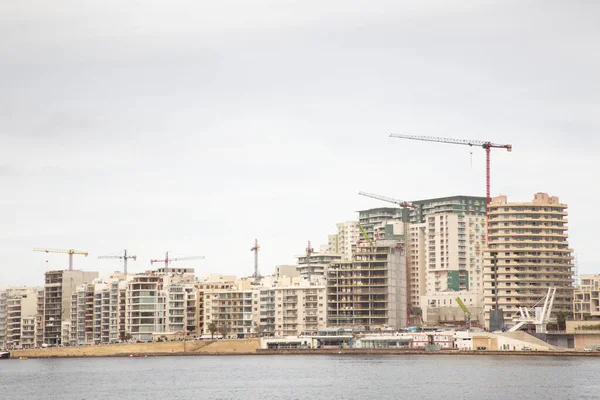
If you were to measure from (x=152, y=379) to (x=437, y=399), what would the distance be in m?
54.1

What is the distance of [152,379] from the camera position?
156 m

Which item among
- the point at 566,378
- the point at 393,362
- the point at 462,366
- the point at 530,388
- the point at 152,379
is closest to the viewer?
the point at 530,388

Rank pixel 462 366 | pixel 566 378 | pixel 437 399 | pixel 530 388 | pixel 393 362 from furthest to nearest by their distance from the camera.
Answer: pixel 393 362, pixel 462 366, pixel 566 378, pixel 530 388, pixel 437 399

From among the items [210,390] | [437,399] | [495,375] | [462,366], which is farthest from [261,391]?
[462,366]

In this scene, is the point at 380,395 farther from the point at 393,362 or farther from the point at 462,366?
the point at 393,362

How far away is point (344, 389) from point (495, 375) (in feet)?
86.2

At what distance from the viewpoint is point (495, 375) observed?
147m

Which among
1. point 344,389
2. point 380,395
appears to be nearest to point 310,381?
point 344,389

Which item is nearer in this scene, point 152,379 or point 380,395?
point 380,395

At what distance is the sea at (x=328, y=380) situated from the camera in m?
124

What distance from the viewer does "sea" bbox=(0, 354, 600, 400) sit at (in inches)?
4899

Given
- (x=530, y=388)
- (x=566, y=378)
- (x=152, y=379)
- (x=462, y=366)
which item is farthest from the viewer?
(x=462, y=366)

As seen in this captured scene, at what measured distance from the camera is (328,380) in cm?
14588

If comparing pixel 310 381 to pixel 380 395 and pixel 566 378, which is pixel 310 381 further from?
pixel 566 378
